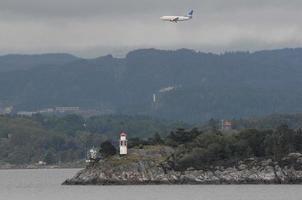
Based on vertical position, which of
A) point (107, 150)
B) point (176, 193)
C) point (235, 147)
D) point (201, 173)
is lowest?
point (176, 193)

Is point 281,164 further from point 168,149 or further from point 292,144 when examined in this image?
point 168,149

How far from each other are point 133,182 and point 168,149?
10303mm

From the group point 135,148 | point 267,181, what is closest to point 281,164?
point 267,181

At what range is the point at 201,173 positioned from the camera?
142 m

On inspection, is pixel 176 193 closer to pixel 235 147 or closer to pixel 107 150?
pixel 235 147

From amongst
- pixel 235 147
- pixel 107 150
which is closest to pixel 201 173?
pixel 235 147

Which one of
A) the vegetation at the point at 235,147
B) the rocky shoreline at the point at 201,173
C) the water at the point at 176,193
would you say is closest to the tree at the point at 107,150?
the rocky shoreline at the point at 201,173

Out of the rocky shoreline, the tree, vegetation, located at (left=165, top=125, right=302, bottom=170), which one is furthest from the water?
the tree

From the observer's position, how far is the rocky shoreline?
5418 inches

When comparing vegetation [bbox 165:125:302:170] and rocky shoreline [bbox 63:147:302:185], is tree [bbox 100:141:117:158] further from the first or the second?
vegetation [bbox 165:125:302:170]

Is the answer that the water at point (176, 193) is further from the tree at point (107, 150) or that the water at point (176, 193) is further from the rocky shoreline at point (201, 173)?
the tree at point (107, 150)

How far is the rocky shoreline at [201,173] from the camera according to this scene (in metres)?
138

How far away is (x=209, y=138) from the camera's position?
510 ft

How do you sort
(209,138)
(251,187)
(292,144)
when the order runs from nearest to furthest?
(251,187) → (292,144) → (209,138)
